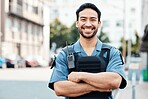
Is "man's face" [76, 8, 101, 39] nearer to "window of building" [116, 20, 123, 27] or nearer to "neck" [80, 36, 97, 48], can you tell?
"neck" [80, 36, 97, 48]

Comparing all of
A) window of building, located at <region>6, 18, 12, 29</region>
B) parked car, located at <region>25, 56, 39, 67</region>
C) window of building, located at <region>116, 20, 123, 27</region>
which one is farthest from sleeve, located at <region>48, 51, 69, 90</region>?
window of building, located at <region>116, 20, 123, 27</region>

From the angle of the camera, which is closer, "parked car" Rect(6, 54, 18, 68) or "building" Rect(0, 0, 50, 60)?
"parked car" Rect(6, 54, 18, 68)

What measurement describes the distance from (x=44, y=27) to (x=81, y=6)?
6141 cm

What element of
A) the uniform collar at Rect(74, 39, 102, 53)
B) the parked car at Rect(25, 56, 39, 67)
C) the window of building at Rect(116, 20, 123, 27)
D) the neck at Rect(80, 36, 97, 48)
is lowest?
the parked car at Rect(25, 56, 39, 67)

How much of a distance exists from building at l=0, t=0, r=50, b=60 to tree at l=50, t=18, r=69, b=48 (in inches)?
292

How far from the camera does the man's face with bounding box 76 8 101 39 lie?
2.84 m

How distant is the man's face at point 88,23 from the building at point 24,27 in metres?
39.2

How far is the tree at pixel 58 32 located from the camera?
75.5 metres

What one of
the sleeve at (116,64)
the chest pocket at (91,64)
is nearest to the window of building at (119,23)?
the sleeve at (116,64)

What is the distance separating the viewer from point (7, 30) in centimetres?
4741

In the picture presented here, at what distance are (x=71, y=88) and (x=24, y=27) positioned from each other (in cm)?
5270

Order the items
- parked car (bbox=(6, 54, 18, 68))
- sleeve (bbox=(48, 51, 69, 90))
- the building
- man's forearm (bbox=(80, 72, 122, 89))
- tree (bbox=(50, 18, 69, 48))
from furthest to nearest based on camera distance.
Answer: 1. tree (bbox=(50, 18, 69, 48))
2. the building
3. parked car (bbox=(6, 54, 18, 68))
4. sleeve (bbox=(48, 51, 69, 90))
5. man's forearm (bbox=(80, 72, 122, 89))

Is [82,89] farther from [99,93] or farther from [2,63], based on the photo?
[2,63]

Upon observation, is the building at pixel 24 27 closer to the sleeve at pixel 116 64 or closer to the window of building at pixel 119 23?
the window of building at pixel 119 23
